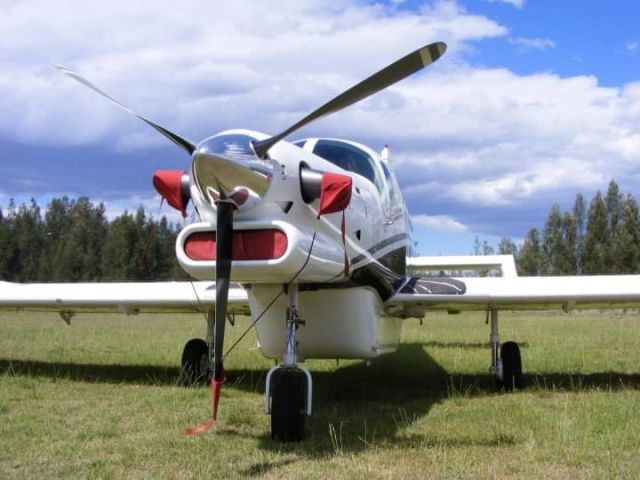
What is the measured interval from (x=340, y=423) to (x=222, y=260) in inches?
91.0

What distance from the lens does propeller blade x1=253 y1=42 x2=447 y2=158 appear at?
4.89m

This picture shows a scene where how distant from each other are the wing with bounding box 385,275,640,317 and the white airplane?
21 mm

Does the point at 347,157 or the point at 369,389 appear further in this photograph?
the point at 369,389

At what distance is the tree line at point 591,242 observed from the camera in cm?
5353

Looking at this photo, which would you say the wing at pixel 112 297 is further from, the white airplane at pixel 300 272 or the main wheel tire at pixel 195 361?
the main wheel tire at pixel 195 361

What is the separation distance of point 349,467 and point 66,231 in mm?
110259

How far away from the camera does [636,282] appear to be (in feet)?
29.2

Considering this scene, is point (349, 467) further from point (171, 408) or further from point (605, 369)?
point (605, 369)

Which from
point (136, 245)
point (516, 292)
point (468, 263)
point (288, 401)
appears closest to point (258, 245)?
point (288, 401)

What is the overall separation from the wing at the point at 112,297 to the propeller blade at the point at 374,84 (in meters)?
4.48

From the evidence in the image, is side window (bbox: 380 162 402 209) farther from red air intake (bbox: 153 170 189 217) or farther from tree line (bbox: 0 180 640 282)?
tree line (bbox: 0 180 640 282)

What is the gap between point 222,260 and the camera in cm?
491

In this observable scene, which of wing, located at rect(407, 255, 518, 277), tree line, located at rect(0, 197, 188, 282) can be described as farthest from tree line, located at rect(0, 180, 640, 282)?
wing, located at rect(407, 255, 518, 277)

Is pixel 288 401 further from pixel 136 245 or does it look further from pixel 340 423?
pixel 136 245
